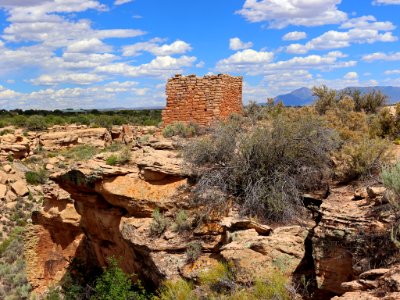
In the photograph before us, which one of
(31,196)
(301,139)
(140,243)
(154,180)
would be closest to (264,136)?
(301,139)

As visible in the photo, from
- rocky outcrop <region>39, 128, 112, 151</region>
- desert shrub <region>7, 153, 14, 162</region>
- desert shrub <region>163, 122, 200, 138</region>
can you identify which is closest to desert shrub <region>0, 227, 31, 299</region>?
desert shrub <region>163, 122, 200, 138</region>

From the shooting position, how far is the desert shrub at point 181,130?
1243 centimetres

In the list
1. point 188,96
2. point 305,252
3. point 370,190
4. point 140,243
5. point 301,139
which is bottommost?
point 140,243

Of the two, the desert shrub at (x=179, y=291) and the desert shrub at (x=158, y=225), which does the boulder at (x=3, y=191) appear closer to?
the desert shrub at (x=158, y=225)

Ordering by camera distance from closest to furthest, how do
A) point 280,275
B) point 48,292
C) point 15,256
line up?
point 280,275
point 48,292
point 15,256

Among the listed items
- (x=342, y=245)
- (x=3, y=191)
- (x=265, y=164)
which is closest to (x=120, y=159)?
(x=265, y=164)

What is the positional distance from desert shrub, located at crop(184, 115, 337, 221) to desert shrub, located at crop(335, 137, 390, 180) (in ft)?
1.81

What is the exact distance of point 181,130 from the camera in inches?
496

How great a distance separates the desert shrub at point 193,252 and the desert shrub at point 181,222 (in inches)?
31.9

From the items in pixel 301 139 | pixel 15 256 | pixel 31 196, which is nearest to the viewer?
pixel 301 139

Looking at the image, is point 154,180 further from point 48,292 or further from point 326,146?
point 48,292

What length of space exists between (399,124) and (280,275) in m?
8.97

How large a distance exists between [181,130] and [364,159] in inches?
231

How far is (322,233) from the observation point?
5.82 meters
